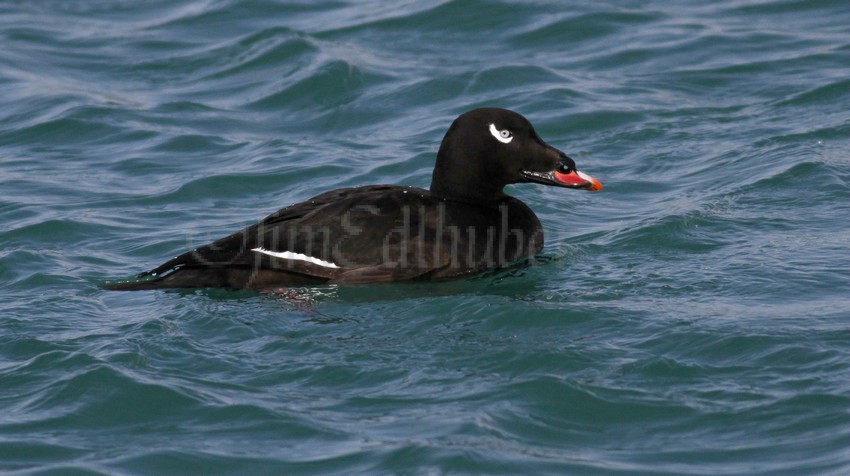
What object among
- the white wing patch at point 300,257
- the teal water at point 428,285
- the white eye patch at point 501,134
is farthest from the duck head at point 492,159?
the white wing patch at point 300,257

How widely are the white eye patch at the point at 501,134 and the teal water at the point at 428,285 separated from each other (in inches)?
30.9

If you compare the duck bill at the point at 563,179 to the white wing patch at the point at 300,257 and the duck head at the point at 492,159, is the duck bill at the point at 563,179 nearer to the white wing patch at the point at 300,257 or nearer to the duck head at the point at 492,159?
the duck head at the point at 492,159

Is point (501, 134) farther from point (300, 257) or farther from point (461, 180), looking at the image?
point (300, 257)

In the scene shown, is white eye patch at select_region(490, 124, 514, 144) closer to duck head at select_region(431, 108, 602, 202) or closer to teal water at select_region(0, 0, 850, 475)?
duck head at select_region(431, 108, 602, 202)

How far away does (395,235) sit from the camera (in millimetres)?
7098

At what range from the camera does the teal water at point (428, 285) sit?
17.9ft

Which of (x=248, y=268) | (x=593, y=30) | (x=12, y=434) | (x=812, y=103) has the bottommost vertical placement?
(x=12, y=434)

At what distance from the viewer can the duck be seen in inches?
279

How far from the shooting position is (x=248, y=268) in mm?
7168

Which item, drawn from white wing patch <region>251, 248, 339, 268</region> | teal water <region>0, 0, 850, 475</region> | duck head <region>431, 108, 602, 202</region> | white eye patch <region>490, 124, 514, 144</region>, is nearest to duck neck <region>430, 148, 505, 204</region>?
duck head <region>431, 108, 602, 202</region>

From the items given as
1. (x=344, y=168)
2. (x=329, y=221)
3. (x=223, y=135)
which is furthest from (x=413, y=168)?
(x=329, y=221)

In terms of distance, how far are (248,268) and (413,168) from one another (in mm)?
3101

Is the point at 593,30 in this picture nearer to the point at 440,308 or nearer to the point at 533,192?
the point at 533,192

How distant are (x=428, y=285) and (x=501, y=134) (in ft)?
3.58
